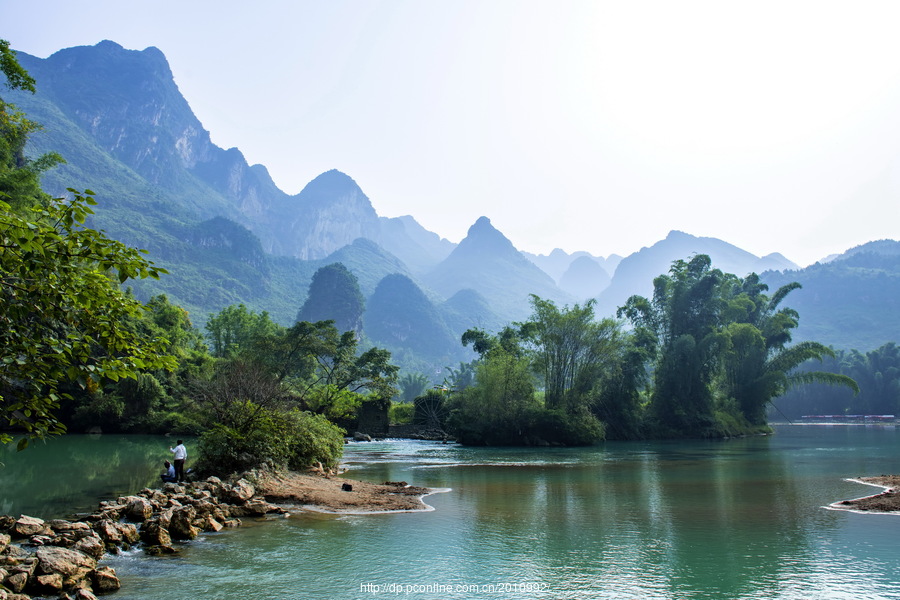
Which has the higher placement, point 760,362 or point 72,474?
point 760,362

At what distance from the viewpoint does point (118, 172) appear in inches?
5925

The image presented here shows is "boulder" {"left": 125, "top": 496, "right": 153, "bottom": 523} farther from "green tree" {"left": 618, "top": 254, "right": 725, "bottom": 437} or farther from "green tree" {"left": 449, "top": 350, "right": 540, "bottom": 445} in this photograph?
A: "green tree" {"left": 618, "top": 254, "right": 725, "bottom": 437}

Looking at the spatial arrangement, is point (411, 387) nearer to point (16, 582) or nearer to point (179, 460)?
point (179, 460)

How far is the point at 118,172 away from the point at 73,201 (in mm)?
170761

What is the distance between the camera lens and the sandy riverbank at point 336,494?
1603 cm

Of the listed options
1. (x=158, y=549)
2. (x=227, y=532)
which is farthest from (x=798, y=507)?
(x=158, y=549)

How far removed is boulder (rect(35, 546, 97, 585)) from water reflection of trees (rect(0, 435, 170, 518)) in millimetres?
6394

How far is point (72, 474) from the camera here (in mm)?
22375

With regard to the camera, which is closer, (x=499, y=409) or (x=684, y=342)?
(x=499, y=409)

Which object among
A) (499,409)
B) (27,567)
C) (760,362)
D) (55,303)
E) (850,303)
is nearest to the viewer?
(55,303)

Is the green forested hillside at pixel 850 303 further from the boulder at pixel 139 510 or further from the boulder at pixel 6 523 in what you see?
the boulder at pixel 6 523

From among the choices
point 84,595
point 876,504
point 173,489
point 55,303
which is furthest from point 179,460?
point 876,504

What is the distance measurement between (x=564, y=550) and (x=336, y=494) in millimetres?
8273

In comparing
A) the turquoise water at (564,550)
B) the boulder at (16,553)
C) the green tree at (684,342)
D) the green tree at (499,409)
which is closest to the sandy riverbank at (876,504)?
the turquoise water at (564,550)
